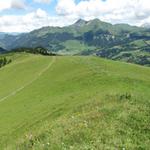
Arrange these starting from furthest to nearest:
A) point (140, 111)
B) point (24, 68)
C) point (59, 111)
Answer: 1. point (24, 68)
2. point (59, 111)
3. point (140, 111)

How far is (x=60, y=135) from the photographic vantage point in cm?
1880

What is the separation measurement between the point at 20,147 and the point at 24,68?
87.7 meters

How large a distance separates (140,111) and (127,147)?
5837mm

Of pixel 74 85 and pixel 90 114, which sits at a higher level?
pixel 90 114

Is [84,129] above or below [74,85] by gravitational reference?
above

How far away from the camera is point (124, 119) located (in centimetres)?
2027

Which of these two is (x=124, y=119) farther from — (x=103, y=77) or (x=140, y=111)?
(x=103, y=77)

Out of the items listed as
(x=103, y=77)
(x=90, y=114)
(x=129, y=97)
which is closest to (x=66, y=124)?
(x=90, y=114)

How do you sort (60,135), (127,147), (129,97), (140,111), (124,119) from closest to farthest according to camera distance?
1. (127,147)
2. (60,135)
3. (124,119)
4. (140,111)
5. (129,97)

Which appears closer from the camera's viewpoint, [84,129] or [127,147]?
[127,147]

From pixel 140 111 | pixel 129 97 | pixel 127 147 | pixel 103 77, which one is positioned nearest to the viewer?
pixel 127 147

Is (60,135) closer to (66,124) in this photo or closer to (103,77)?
(66,124)

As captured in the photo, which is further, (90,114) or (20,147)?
(90,114)

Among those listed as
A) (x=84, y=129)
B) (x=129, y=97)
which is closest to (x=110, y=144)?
(x=84, y=129)
